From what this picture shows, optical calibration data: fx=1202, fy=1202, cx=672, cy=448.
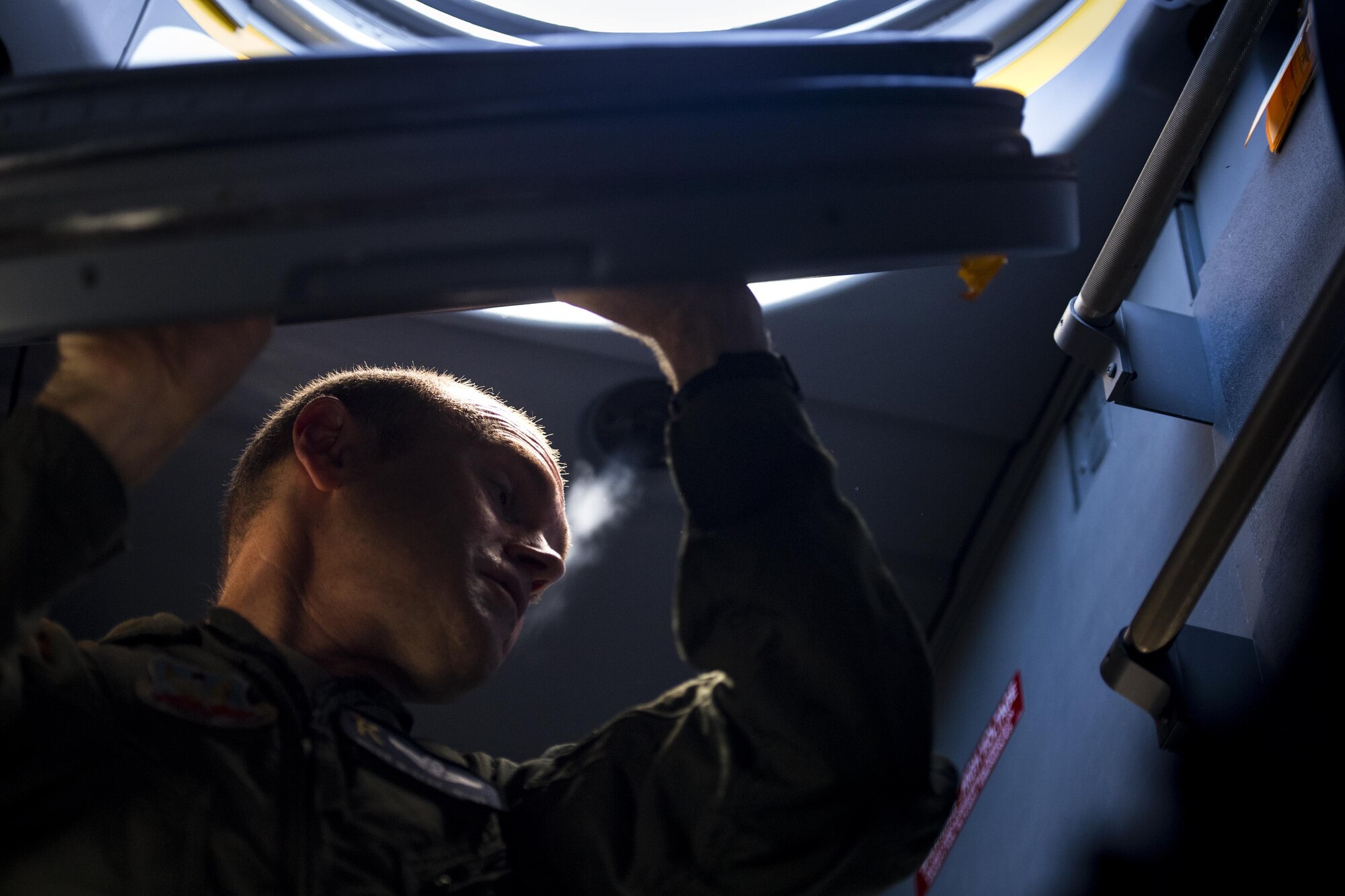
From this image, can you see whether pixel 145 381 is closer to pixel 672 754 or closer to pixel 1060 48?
pixel 672 754

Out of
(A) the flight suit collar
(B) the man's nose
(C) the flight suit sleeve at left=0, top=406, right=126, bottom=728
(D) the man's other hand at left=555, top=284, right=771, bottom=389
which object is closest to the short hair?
(B) the man's nose

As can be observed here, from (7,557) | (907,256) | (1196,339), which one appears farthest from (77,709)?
(1196,339)

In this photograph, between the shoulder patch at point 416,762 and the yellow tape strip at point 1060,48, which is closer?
the shoulder patch at point 416,762

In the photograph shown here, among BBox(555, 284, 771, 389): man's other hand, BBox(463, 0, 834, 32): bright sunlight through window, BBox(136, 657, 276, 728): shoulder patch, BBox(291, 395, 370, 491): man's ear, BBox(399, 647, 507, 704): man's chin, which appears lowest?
BBox(399, 647, 507, 704): man's chin

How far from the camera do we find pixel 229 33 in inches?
62.1

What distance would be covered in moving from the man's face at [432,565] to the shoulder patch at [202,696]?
0.20 meters

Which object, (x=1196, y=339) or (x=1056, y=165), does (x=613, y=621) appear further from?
(x=1056, y=165)

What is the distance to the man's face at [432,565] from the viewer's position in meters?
1.19

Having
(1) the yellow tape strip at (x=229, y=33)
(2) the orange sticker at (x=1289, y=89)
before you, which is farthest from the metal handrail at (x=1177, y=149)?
(1) the yellow tape strip at (x=229, y=33)

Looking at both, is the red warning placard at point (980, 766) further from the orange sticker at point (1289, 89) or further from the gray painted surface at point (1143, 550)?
the orange sticker at point (1289, 89)

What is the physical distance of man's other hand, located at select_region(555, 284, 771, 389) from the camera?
947 mm

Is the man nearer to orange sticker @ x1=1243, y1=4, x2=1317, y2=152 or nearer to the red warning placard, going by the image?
orange sticker @ x1=1243, y1=4, x2=1317, y2=152

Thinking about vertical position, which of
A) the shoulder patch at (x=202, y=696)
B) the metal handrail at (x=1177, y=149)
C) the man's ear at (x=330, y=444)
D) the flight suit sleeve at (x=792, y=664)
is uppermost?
the metal handrail at (x=1177, y=149)

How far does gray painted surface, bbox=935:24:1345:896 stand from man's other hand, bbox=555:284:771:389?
→ 0.43 meters
